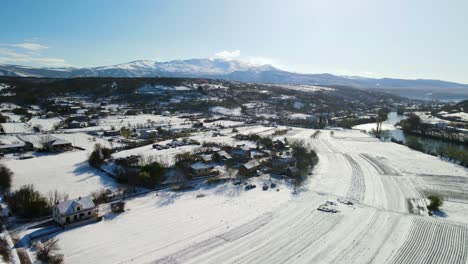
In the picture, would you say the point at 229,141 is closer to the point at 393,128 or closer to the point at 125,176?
the point at 125,176

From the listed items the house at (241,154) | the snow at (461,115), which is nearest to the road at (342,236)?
the house at (241,154)

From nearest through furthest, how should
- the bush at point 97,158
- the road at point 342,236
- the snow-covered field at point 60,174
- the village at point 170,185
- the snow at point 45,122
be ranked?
the road at point 342,236 → the village at point 170,185 → the snow-covered field at point 60,174 → the bush at point 97,158 → the snow at point 45,122

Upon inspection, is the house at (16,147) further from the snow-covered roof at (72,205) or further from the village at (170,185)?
the snow-covered roof at (72,205)

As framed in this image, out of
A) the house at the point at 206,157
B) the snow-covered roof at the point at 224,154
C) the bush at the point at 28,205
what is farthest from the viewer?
the snow-covered roof at the point at 224,154

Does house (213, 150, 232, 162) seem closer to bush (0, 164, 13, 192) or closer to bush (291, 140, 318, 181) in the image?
bush (291, 140, 318, 181)

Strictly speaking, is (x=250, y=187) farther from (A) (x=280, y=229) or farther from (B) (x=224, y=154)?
(B) (x=224, y=154)

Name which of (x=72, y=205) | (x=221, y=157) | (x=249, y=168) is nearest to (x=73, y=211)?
(x=72, y=205)
